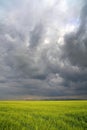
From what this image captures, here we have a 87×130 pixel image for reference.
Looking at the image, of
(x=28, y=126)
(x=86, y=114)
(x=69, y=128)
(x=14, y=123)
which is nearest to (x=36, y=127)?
(x=28, y=126)

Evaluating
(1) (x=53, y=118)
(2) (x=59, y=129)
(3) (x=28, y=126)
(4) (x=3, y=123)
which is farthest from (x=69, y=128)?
(4) (x=3, y=123)

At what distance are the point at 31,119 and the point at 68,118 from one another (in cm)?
419

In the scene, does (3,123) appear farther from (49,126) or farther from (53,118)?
(53,118)

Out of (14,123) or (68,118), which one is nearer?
(14,123)

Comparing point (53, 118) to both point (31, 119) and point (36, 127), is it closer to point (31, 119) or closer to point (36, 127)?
point (31, 119)

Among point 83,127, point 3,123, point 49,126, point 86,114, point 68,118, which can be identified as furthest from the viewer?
point 86,114

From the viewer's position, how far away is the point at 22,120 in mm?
18500

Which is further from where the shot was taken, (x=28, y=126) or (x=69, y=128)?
(x=69, y=128)

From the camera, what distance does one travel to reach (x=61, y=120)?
2070 cm

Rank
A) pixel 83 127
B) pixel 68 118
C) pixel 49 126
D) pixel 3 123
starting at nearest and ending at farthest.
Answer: pixel 3 123, pixel 49 126, pixel 83 127, pixel 68 118

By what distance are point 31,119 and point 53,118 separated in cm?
245

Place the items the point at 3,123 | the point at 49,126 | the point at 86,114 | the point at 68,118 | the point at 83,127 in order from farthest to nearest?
the point at 86,114 → the point at 68,118 → the point at 83,127 → the point at 49,126 → the point at 3,123

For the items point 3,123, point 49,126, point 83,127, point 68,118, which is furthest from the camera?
point 68,118

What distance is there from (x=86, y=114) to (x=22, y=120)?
8.29m
